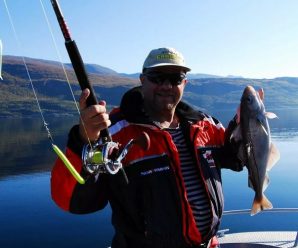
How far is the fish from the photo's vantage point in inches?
186

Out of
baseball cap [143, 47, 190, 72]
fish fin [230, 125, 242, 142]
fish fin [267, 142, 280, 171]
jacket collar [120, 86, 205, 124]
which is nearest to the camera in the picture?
jacket collar [120, 86, 205, 124]

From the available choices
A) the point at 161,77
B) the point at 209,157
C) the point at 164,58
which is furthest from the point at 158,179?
the point at 164,58

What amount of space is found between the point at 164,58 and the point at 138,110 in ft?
2.22

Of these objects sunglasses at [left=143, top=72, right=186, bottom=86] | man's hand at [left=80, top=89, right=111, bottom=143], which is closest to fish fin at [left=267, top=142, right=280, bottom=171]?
sunglasses at [left=143, top=72, right=186, bottom=86]

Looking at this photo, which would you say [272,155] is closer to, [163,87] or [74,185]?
[163,87]

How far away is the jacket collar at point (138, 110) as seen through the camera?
438cm

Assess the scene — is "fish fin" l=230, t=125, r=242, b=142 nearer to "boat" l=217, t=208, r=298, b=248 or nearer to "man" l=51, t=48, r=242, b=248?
"man" l=51, t=48, r=242, b=248

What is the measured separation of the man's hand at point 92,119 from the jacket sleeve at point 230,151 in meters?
2.11

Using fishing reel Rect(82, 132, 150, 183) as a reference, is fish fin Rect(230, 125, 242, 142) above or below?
below

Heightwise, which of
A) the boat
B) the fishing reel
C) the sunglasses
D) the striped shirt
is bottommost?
the boat

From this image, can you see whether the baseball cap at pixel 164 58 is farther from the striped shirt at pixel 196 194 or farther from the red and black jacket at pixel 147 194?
the striped shirt at pixel 196 194

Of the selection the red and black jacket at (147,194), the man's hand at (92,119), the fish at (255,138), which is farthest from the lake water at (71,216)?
the man's hand at (92,119)

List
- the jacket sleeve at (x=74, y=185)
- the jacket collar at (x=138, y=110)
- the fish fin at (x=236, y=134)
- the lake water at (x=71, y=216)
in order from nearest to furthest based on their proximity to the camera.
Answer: the jacket sleeve at (x=74, y=185)
the jacket collar at (x=138, y=110)
the fish fin at (x=236, y=134)
the lake water at (x=71, y=216)

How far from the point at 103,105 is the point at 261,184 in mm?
2708
